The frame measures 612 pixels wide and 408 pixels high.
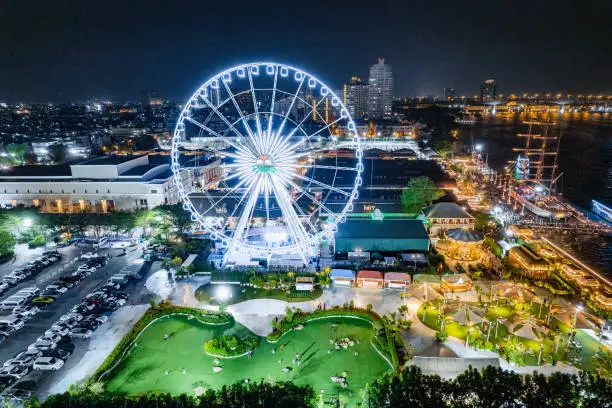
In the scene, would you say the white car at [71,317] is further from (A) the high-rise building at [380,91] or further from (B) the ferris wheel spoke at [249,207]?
(A) the high-rise building at [380,91]

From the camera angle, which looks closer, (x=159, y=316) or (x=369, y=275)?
(x=159, y=316)

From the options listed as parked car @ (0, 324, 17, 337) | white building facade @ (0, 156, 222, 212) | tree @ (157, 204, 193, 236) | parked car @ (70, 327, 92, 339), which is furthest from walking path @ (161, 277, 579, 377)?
white building facade @ (0, 156, 222, 212)

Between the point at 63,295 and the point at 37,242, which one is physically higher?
the point at 37,242

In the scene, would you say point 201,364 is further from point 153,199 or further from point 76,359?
point 153,199

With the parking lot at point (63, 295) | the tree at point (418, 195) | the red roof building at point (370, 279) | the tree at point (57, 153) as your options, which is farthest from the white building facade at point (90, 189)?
the tree at point (57, 153)

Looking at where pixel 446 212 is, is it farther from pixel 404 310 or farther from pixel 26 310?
pixel 26 310

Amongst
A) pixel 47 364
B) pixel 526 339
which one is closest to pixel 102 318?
pixel 47 364

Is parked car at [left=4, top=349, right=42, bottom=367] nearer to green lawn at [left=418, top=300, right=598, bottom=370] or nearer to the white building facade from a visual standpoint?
green lawn at [left=418, top=300, right=598, bottom=370]
